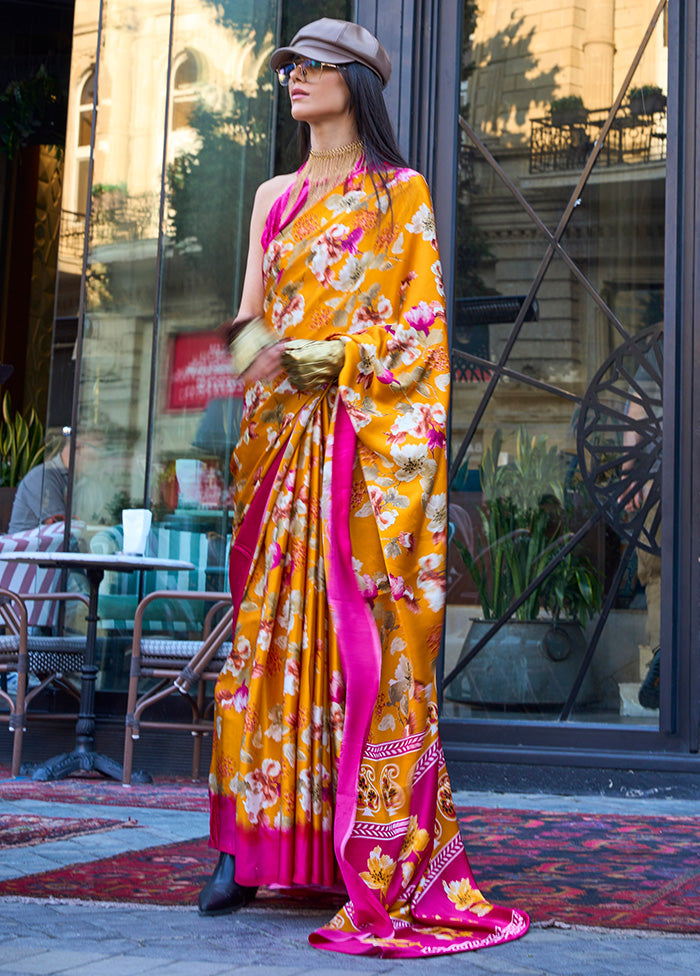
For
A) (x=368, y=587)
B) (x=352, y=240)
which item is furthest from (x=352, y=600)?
(x=352, y=240)

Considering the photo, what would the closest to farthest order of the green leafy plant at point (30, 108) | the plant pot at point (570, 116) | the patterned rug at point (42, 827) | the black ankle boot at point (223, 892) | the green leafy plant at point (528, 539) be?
the black ankle boot at point (223, 892)
the patterned rug at point (42, 827)
the green leafy plant at point (528, 539)
the plant pot at point (570, 116)
the green leafy plant at point (30, 108)

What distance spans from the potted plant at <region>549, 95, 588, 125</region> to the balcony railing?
1cm

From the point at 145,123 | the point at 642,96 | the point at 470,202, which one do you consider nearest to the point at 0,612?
the point at 145,123

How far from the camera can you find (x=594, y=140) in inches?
189

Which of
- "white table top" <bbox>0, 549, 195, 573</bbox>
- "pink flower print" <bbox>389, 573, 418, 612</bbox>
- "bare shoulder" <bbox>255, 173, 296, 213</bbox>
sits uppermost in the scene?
"bare shoulder" <bbox>255, 173, 296, 213</bbox>

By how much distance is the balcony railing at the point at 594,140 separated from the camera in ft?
15.2

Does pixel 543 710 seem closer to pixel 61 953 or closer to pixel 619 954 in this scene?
pixel 619 954

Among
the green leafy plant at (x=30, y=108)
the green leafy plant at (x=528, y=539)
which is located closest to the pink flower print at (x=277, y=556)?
the green leafy plant at (x=528, y=539)

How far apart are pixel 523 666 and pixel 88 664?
1.79 meters

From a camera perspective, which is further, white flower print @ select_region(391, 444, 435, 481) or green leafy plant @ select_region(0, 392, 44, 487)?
green leafy plant @ select_region(0, 392, 44, 487)

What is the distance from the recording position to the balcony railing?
4641 millimetres

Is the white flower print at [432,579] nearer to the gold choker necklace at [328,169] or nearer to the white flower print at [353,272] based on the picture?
the white flower print at [353,272]

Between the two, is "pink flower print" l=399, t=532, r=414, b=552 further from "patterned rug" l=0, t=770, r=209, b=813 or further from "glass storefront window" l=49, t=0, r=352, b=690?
"glass storefront window" l=49, t=0, r=352, b=690

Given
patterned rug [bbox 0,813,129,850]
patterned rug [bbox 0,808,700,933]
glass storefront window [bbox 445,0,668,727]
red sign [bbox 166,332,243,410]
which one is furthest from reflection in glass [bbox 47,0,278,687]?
patterned rug [bbox 0,808,700,933]
